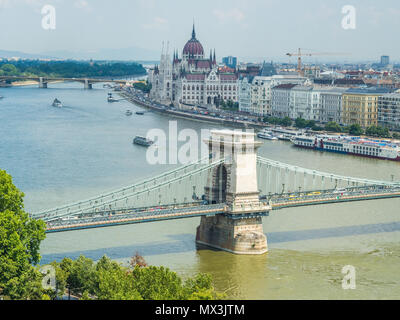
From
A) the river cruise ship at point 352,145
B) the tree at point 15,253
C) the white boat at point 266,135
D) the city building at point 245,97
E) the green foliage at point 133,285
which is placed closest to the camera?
the green foliage at point 133,285

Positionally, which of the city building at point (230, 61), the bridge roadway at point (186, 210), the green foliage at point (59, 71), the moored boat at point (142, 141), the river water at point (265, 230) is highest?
the city building at point (230, 61)

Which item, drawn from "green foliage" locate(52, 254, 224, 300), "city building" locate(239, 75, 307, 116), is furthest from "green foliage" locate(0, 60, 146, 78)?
"green foliage" locate(52, 254, 224, 300)

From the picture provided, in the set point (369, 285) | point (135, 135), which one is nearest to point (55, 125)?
point (135, 135)

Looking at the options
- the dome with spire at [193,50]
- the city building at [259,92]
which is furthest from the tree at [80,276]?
the dome with spire at [193,50]

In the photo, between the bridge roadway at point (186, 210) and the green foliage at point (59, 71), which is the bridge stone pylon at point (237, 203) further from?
the green foliage at point (59, 71)
